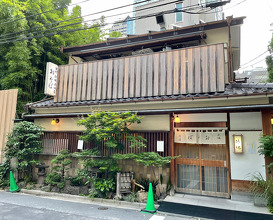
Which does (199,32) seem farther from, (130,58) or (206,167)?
(206,167)

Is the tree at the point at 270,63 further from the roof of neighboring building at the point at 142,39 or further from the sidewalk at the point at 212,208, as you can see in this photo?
the sidewalk at the point at 212,208

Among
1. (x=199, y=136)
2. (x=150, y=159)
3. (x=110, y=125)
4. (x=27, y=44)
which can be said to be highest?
(x=27, y=44)

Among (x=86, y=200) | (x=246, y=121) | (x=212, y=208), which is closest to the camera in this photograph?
(x=212, y=208)

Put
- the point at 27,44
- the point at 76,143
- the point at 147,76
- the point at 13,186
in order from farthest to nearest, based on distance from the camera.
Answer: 1. the point at 27,44
2. the point at 76,143
3. the point at 147,76
4. the point at 13,186

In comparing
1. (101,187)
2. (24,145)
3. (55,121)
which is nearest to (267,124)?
(101,187)

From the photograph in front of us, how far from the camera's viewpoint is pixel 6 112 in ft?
36.8

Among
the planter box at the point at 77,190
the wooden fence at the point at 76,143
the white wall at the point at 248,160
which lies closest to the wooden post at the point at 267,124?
the white wall at the point at 248,160

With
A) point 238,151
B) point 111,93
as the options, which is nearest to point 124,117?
point 111,93

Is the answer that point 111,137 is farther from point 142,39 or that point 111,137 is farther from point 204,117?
point 142,39

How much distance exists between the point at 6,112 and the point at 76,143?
5.08 meters

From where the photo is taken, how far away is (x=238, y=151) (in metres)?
7.31

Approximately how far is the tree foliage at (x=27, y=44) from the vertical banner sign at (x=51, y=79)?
163cm

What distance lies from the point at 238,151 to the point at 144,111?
4.00 m

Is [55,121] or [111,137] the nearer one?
[111,137]
